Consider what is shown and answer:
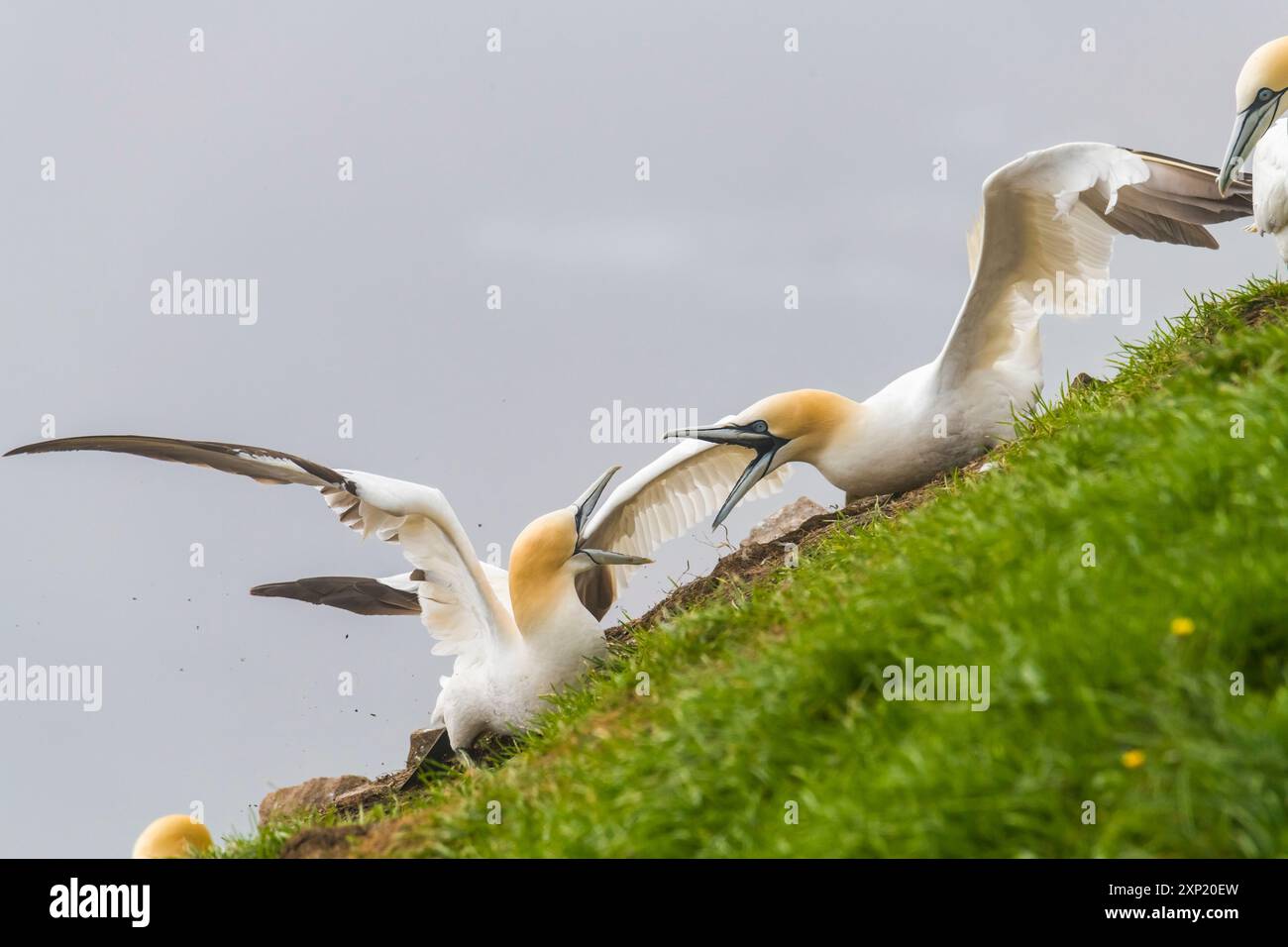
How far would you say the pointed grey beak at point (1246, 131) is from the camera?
9.29 metres

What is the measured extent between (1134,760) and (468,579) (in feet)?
21.8

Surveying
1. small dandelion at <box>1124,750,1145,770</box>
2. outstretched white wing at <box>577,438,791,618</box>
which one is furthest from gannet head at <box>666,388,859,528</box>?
small dandelion at <box>1124,750,1145,770</box>

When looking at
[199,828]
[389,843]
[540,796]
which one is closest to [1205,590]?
[540,796]

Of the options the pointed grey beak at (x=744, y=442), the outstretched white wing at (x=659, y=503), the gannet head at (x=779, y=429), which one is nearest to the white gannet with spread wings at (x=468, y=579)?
→ the outstretched white wing at (x=659, y=503)

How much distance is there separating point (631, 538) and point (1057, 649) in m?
7.99

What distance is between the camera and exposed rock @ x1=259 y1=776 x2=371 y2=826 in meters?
11.8

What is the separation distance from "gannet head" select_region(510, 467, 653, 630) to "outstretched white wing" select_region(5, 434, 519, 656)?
24 centimetres

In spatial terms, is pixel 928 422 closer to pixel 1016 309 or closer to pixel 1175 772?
pixel 1016 309

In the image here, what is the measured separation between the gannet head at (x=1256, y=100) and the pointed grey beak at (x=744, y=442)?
4.04 m

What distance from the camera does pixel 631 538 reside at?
39.6 ft

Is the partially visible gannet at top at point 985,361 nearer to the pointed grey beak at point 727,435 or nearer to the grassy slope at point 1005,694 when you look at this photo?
the pointed grey beak at point 727,435

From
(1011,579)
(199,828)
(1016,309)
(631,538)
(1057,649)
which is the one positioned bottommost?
(199,828)
